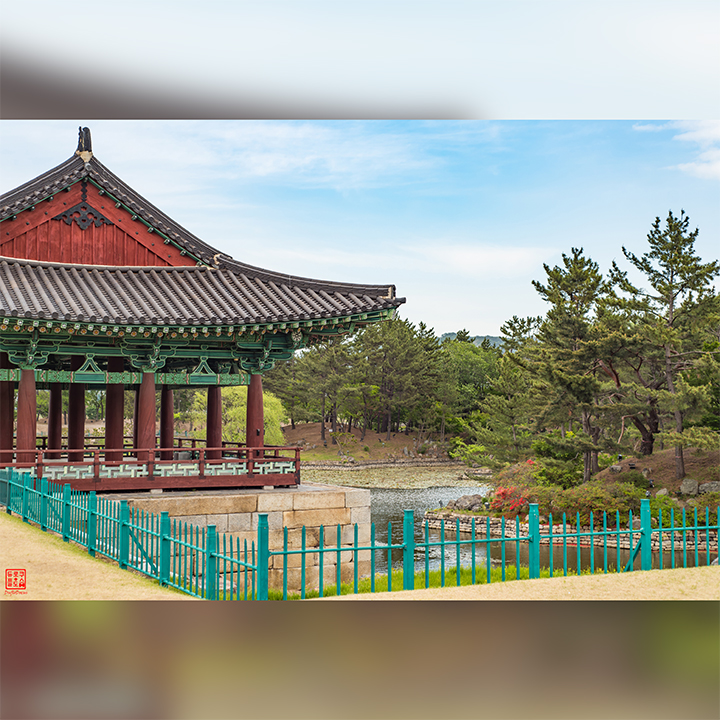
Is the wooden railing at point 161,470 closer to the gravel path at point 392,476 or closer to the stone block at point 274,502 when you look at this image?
the stone block at point 274,502

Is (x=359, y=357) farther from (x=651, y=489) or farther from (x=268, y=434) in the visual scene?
(x=651, y=489)

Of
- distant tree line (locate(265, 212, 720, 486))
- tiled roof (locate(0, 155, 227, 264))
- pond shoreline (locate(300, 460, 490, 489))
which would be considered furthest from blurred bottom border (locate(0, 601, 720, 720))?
pond shoreline (locate(300, 460, 490, 489))

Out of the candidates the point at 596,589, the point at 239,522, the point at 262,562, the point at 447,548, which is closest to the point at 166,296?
the point at 239,522

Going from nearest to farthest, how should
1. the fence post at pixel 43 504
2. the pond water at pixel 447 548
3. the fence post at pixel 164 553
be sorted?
the fence post at pixel 164 553
the fence post at pixel 43 504
the pond water at pixel 447 548

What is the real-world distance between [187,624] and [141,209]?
9543 mm

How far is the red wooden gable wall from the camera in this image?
45.8ft

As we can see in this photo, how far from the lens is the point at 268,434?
154 ft

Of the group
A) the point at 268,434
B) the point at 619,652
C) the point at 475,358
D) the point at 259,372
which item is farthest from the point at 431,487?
the point at 619,652

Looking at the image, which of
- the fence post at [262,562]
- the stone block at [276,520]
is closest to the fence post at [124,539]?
the fence post at [262,562]

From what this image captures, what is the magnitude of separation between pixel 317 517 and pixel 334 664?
5.68 metres

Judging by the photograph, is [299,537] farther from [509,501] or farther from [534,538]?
[509,501]

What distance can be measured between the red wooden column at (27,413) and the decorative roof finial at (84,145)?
435 centimetres

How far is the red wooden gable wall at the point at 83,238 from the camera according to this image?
13.9 metres

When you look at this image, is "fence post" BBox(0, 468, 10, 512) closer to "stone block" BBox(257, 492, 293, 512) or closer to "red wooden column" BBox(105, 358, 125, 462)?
"red wooden column" BBox(105, 358, 125, 462)
